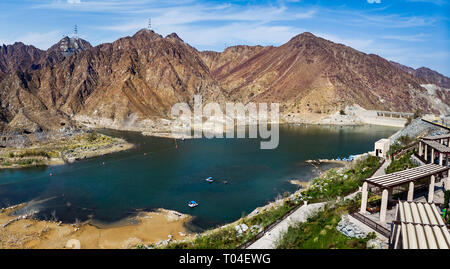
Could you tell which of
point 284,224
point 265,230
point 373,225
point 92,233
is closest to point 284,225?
point 284,224

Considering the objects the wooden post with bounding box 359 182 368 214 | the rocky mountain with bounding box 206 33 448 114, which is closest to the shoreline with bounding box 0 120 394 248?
the wooden post with bounding box 359 182 368 214

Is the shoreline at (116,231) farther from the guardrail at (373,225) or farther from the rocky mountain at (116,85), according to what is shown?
the rocky mountain at (116,85)

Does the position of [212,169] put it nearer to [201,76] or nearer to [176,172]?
[176,172]

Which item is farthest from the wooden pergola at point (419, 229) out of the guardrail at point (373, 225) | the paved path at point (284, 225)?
the paved path at point (284, 225)

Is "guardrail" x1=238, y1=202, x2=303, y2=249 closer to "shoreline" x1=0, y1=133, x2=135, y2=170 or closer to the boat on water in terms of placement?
the boat on water
